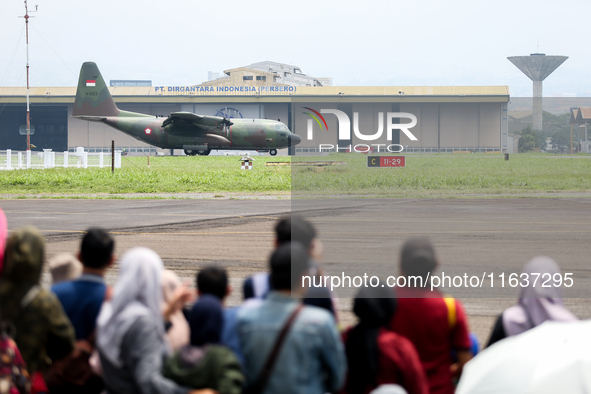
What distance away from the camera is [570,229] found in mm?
15977

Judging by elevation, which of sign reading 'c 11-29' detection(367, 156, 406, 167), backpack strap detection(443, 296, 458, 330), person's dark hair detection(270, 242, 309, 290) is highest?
sign reading 'c 11-29' detection(367, 156, 406, 167)

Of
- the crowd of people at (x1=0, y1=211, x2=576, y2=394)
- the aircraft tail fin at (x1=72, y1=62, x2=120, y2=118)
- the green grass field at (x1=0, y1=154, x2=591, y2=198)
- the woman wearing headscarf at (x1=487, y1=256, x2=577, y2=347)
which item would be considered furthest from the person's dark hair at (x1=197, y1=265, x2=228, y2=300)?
the aircraft tail fin at (x1=72, y1=62, x2=120, y2=118)

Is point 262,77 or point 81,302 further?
point 262,77

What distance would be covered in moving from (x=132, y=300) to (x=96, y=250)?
86cm

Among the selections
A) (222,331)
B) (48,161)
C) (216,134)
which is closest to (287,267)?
(222,331)

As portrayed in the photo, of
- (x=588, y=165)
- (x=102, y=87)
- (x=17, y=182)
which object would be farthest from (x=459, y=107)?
(x=102, y=87)

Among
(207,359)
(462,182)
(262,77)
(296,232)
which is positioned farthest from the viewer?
(262,77)

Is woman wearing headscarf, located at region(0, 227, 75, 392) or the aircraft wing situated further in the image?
the aircraft wing

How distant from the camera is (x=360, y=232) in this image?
50.9ft

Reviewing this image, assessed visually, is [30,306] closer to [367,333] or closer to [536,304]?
[367,333]

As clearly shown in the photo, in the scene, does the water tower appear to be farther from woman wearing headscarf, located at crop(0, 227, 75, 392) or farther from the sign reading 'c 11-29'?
woman wearing headscarf, located at crop(0, 227, 75, 392)

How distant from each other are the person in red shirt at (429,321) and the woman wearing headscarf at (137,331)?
1605mm

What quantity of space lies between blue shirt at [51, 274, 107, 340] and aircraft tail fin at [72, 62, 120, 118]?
54.9 m

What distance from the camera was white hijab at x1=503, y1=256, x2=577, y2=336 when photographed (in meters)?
4.27
